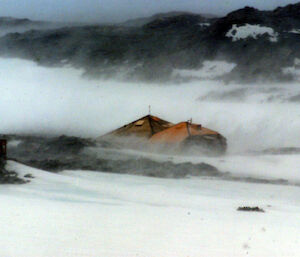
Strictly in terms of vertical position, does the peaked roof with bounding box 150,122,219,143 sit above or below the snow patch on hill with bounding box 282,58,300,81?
below

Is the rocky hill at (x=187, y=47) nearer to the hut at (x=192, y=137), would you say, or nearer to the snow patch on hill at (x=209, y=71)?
the snow patch on hill at (x=209, y=71)

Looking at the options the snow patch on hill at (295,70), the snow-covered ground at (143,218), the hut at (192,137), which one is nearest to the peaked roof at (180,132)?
the hut at (192,137)

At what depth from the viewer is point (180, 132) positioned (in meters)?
4.09

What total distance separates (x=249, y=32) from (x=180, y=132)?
1004 millimetres

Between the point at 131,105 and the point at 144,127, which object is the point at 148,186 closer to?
the point at 144,127

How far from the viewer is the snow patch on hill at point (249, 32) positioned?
13.4 ft

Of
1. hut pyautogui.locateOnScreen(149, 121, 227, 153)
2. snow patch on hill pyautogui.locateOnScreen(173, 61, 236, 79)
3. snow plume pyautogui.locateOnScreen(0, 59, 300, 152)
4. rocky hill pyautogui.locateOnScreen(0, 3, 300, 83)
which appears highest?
rocky hill pyautogui.locateOnScreen(0, 3, 300, 83)

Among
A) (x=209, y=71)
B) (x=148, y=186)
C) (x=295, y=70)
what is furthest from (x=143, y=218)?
(x=295, y=70)

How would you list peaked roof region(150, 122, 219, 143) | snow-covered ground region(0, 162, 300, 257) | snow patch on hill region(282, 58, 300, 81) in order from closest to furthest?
A: 1. snow-covered ground region(0, 162, 300, 257)
2. snow patch on hill region(282, 58, 300, 81)
3. peaked roof region(150, 122, 219, 143)

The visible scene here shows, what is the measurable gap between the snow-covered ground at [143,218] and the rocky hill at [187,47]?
0.89 meters

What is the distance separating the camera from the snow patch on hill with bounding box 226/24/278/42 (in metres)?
4.10

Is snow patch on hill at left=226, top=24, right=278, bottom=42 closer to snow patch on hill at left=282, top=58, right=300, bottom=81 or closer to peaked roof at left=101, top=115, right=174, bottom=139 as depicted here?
snow patch on hill at left=282, top=58, right=300, bottom=81

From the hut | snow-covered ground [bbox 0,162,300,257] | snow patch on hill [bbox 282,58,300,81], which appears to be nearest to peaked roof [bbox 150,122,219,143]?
the hut

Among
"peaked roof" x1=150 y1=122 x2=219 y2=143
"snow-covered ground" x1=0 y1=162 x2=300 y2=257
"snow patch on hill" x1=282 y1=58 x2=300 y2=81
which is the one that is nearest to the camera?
"snow-covered ground" x1=0 y1=162 x2=300 y2=257
